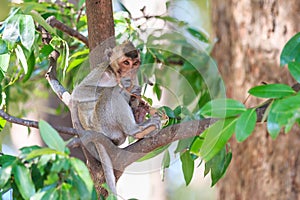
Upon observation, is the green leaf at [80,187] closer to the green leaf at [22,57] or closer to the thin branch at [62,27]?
the green leaf at [22,57]

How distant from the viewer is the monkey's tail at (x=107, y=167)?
148cm

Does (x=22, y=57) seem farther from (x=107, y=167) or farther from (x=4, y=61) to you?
(x=107, y=167)

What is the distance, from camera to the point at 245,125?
1.24 m

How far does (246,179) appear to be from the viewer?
277 cm

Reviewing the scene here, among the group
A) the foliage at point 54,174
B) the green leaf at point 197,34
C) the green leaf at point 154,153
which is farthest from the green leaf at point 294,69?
the green leaf at point 197,34

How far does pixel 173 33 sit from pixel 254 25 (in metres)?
0.57

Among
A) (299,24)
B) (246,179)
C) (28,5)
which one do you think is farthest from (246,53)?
(28,5)

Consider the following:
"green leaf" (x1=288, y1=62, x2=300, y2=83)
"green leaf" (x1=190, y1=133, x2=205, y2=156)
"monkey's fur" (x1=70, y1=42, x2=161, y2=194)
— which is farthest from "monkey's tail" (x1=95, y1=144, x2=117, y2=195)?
"green leaf" (x1=288, y1=62, x2=300, y2=83)

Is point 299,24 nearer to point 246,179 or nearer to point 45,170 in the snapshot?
point 246,179

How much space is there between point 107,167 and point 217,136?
1.11ft

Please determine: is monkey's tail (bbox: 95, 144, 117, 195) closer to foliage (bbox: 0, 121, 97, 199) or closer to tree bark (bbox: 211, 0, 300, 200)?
foliage (bbox: 0, 121, 97, 199)

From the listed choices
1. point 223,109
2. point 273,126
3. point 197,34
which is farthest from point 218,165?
point 197,34

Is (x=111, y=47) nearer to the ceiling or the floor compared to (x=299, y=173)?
nearer to the ceiling

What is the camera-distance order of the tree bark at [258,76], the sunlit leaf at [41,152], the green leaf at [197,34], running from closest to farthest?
the sunlit leaf at [41,152] < the green leaf at [197,34] < the tree bark at [258,76]
